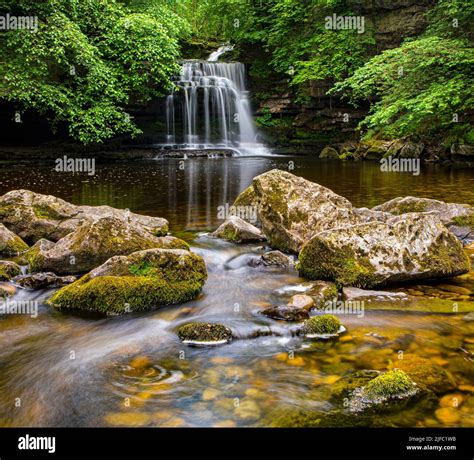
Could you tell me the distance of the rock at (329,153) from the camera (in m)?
27.2

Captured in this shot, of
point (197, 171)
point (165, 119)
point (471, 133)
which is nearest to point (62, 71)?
point (197, 171)

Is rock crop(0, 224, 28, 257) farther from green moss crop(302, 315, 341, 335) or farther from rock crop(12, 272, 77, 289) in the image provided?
green moss crop(302, 315, 341, 335)

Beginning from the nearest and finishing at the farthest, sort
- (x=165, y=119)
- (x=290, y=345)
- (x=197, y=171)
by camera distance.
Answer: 1. (x=290, y=345)
2. (x=197, y=171)
3. (x=165, y=119)

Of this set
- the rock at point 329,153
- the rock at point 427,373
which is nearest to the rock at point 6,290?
the rock at point 427,373

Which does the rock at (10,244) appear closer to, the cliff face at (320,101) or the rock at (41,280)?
Result: the rock at (41,280)

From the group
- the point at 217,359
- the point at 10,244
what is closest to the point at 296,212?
the point at 217,359

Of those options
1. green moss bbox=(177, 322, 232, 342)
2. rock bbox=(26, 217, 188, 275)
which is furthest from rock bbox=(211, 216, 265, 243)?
green moss bbox=(177, 322, 232, 342)

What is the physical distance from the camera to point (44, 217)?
26.1 feet

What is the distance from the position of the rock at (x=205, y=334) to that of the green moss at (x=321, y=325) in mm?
769

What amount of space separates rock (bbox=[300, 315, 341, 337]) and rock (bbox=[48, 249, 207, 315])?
1.70 meters

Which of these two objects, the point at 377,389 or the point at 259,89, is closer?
the point at 377,389

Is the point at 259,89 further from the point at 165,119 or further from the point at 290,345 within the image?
the point at 290,345
